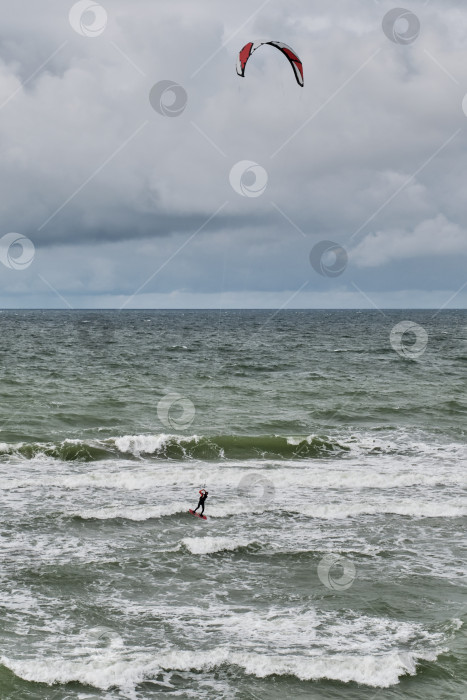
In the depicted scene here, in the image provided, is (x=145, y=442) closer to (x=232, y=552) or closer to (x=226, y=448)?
(x=226, y=448)

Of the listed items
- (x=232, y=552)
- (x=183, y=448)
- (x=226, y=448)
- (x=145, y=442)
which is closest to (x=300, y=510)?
(x=232, y=552)

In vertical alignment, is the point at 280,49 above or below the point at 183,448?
above

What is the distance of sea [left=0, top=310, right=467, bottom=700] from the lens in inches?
438

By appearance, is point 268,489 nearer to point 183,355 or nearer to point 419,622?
point 419,622

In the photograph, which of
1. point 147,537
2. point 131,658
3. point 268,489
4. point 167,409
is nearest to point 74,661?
point 131,658

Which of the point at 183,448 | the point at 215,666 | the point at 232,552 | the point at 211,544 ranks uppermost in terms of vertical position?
the point at 183,448

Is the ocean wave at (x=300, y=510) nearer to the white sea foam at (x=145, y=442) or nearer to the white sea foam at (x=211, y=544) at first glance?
the white sea foam at (x=211, y=544)

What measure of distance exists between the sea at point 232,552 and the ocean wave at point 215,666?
0.11 feet

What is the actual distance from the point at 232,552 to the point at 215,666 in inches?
199

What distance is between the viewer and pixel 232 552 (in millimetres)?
16281

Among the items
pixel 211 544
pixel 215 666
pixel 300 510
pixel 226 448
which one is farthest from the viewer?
pixel 226 448

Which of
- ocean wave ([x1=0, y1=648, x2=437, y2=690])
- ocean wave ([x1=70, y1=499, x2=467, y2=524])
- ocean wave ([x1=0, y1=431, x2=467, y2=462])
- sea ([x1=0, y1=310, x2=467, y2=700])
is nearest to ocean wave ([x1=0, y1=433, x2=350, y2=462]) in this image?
ocean wave ([x1=0, y1=431, x2=467, y2=462])

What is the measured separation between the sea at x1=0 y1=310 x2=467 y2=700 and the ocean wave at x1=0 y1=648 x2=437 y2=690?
0.03 meters

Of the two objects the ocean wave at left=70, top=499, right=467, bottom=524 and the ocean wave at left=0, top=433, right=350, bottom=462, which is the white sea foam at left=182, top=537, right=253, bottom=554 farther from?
the ocean wave at left=0, top=433, right=350, bottom=462
